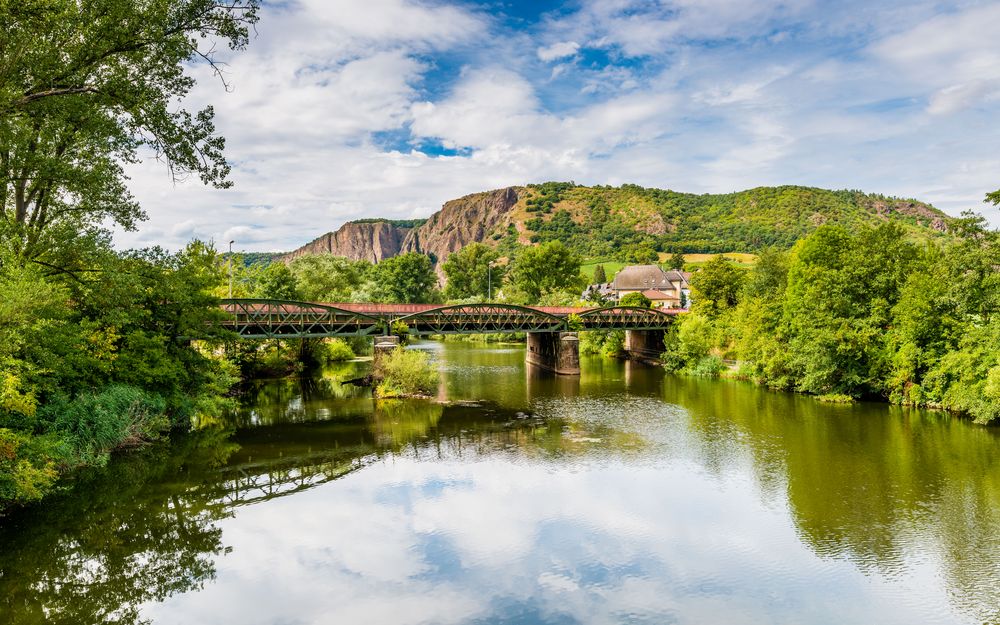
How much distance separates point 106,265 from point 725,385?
3554cm

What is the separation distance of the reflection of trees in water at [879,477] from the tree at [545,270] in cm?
6670

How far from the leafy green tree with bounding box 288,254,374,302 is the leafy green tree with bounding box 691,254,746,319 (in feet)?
116

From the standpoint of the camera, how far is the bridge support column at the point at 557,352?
1832 inches

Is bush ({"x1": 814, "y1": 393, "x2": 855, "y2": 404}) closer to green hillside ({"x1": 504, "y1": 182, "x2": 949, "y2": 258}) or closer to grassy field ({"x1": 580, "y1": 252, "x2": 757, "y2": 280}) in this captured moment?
grassy field ({"x1": 580, "y1": 252, "x2": 757, "y2": 280})

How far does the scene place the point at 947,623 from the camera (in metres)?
10.7

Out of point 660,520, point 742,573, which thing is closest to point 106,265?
point 660,520

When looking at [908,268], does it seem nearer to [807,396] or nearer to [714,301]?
[807,396]

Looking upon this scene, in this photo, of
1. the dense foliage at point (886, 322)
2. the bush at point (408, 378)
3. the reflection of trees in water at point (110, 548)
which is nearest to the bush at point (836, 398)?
the dense foliage at point (886, 322)

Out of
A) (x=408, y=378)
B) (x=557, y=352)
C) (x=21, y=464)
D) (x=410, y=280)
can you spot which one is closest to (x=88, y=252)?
(x=21, y=464)

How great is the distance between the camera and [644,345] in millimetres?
57969

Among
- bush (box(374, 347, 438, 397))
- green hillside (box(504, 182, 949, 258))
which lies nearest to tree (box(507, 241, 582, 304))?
green hillside (box(504, 182, 949, 258))

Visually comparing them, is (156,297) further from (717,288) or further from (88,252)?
(717,288)

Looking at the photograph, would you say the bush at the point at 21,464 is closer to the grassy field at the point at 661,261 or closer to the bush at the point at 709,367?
the bush at the point at 709,367

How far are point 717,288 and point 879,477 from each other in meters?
34.1
